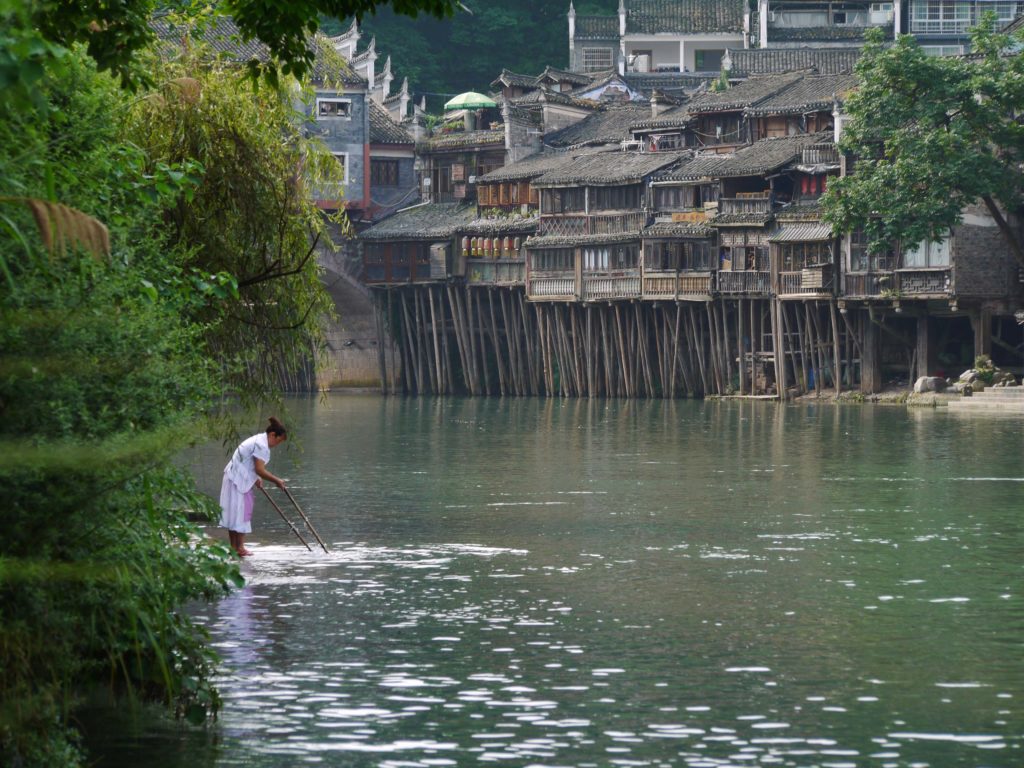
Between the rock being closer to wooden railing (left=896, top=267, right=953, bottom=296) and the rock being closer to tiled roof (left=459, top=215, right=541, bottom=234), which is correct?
wooden railing (left=896, top=267, right=953, bottom=296)

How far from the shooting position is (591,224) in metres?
79.2

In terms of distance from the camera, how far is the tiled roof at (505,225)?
269 feet

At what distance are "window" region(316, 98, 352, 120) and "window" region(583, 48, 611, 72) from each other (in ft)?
69.1

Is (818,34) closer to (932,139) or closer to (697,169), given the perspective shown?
(697,169)

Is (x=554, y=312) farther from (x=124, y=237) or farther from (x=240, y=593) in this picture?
A: (x=124, y=237)

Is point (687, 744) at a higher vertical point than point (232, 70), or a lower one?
lower

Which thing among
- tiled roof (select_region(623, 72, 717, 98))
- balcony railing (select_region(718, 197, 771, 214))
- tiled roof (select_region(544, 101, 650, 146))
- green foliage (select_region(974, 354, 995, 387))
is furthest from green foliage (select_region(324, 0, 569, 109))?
green foliage (select_region(974, 354, 995, 387))

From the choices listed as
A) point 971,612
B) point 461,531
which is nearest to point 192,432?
point 971,612

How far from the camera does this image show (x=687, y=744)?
13.9 meters

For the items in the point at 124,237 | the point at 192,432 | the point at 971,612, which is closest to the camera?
the point at 192,432

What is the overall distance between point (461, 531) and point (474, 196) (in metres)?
61.7

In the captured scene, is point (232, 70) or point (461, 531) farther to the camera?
point (461, 531)

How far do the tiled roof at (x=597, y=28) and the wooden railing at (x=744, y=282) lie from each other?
32879 millimetres

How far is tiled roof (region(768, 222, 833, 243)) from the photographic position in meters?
69.2
